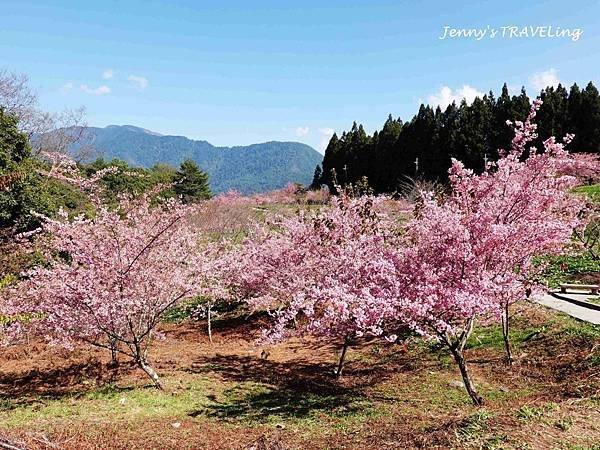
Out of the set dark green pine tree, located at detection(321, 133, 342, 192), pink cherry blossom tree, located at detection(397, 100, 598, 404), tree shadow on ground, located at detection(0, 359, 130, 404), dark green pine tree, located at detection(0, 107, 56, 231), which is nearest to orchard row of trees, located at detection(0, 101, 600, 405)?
pink cherry blossom tree, located at detection(397, 100, 598, 404)

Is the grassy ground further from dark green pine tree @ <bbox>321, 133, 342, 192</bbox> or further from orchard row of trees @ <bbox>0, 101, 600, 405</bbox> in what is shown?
dark green pine tree @ <bbox>321, 133, 342, 192</bbox>

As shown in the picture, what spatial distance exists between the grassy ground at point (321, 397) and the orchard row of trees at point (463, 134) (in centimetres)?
2633

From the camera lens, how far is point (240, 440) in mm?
7055

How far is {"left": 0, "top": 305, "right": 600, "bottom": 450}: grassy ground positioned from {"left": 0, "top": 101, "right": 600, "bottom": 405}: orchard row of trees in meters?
0.72

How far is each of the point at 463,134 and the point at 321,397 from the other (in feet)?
136

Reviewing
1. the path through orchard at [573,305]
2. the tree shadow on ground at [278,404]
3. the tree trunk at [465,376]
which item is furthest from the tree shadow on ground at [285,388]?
the path through orchard at [573,305]

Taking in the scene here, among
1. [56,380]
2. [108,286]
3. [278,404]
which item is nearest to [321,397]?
[278,404]

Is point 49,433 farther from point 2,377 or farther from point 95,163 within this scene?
point 95,163

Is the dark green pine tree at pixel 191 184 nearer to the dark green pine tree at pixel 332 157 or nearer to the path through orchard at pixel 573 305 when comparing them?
the dark green pine tree at pixel 332 157

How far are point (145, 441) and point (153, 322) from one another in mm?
3198

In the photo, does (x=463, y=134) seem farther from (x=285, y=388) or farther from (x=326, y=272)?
(x=285, y=388)

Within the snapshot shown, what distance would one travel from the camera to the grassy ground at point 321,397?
6.29 m

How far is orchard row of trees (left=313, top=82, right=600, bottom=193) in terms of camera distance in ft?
137

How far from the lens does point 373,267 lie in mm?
7098
